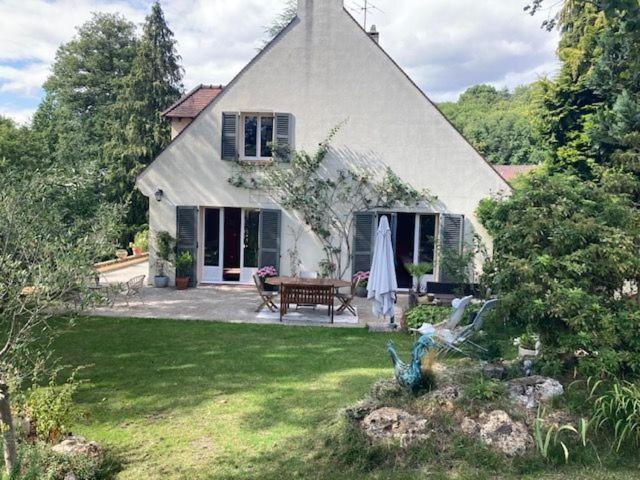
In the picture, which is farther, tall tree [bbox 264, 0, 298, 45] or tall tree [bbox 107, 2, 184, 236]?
tall tree [bbox 264, 0, 298, 45]

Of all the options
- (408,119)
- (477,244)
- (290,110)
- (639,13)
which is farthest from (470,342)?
(290,110)

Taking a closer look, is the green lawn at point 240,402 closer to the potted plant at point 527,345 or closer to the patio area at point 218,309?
the patio area at point 218,309

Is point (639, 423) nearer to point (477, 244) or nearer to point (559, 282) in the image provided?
point (559, 282)

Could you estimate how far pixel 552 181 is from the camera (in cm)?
726

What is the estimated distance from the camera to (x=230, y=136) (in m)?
14.6

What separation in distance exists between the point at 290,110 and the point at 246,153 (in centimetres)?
197

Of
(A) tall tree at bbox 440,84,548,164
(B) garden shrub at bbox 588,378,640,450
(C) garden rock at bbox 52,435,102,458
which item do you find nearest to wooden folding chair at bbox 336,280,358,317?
(B) garden shrub at bbox 588,378,640,450

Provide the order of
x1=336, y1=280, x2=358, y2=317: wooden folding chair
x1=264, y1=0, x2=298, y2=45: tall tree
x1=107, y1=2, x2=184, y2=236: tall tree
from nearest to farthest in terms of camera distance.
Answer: x1=336, y1=280, x2=358, y2=317: wooden folding chair → x1=107, y1=2, x2=184, y2=236: tall tree → x1=264, y1=0, x2=298, y2=45: tall tree

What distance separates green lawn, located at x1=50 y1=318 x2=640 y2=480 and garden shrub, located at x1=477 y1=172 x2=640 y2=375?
1.42 meters

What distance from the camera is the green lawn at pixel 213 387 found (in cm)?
492

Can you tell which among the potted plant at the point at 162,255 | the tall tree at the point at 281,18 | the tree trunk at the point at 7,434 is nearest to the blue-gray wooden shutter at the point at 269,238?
the potted plant at the point at 162,255

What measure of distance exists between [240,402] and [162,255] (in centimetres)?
948

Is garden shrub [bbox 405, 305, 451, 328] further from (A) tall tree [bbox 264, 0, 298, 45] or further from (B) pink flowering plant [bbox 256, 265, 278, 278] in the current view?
(A) tall tree [bbox 264, 0, 298, 45]

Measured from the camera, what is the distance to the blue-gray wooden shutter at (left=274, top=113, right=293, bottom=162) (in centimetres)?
1452
